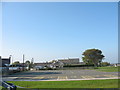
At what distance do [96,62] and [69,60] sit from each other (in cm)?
4186

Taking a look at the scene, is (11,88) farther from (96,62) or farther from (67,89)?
(96,62)

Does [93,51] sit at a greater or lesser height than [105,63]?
greater

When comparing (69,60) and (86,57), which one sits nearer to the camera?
(86,57)

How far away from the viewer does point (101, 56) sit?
268 ft

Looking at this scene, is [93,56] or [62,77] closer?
[62,77]

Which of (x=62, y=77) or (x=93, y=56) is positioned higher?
(x=93, y=56)

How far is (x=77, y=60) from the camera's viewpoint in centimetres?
12225

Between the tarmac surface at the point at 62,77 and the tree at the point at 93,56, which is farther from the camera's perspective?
the tree at the point at 93,56

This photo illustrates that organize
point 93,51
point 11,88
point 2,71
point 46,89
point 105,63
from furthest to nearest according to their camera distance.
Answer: point 105,63
point 93,51
point 2,71
point 46,89
point 11,88

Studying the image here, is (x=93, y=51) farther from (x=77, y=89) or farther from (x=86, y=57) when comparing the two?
(x=77, y=89)

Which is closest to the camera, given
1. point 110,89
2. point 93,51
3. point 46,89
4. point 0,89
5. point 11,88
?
point 11,88

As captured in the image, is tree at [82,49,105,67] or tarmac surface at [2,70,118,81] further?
tree at [82,49,105,67]

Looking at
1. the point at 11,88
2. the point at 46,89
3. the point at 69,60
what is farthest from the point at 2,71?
the point at 69,60

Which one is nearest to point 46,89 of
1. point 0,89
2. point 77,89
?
point 77,89
